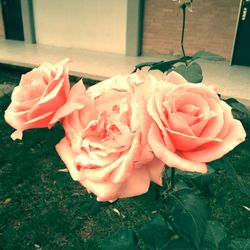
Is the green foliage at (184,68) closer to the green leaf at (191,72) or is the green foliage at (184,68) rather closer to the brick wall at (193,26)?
the green leaf at (191,72)

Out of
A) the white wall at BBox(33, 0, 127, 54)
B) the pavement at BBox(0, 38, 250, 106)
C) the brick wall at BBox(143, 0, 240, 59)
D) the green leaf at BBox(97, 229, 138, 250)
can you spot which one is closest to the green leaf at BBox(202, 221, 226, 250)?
the green leaf at BBox(97, 229, 138, 250)

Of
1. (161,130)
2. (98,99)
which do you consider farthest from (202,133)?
(98,99)

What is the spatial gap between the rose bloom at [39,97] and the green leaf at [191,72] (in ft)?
1.69

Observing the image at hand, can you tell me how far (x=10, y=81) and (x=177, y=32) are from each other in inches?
157

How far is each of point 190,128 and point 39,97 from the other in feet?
1.17

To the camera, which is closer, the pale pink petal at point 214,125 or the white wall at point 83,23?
the pale pink petal at point 214,125

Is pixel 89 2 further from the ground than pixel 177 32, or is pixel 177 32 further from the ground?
pixel 89 2

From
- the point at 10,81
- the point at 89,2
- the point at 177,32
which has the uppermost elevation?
the point at 89,2

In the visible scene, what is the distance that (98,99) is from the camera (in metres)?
0.78

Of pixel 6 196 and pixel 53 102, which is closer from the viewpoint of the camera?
pixel 53 102

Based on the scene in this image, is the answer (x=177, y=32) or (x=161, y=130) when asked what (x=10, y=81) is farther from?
(x=161, y=130)

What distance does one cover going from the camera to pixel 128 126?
0.71 metres

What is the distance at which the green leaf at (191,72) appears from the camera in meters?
1.18

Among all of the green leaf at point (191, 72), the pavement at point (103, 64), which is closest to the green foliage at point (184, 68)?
the green leaf at point (191, 72)
